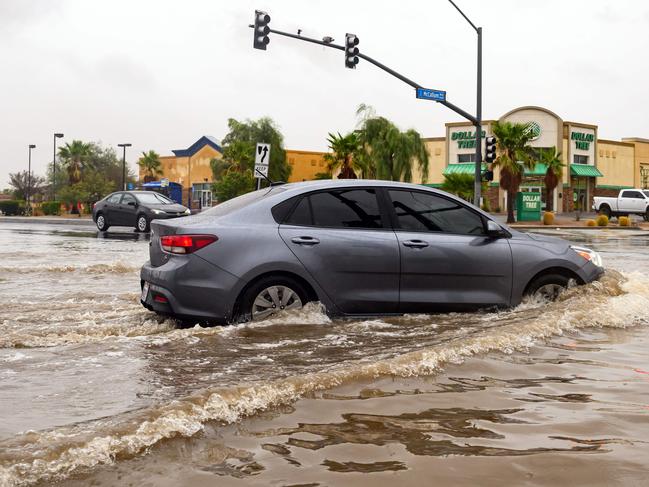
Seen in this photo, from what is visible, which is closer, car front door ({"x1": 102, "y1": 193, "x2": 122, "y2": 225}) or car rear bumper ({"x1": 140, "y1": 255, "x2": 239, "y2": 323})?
car rear bumper ({"x1": 140, "y1": 255, "x2": 239, "y2": 323})

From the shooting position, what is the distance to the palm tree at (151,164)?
80688 mm

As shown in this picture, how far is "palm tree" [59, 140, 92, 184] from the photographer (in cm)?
8275

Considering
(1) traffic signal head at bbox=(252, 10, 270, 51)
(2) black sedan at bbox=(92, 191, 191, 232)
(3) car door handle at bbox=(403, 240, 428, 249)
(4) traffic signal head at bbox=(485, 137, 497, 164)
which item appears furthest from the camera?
(4) traffic signal head at bbox=(485, 137, 497, 164)

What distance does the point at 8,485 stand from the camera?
10.1ft

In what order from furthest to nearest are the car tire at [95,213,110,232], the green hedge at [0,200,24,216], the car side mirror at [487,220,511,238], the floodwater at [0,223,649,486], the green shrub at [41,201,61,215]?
the green hedge at [0,200,24,216], the green shrub at [41,201,61,215], the car tire at [95,213,110,232], the car side mirror at [487,220,511,238], the floodwater at [0,223,649,486]

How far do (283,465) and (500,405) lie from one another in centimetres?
162

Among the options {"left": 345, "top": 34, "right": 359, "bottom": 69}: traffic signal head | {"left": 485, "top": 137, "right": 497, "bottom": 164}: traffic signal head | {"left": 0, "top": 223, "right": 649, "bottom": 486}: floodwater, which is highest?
{"left": 345, "top": 34, "right": 359, "bottom": 69}: traffic signal head

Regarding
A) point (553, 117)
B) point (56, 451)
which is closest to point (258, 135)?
point (553, 117)

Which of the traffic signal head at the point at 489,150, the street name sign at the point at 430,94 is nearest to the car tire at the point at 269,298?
the street name sign at the point at 430,94

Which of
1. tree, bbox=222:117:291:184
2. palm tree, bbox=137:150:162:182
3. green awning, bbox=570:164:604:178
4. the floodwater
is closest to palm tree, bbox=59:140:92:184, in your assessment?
palm tree, bbox=137:150:162:182

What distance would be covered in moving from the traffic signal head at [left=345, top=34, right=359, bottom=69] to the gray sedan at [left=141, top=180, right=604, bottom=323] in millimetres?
18204

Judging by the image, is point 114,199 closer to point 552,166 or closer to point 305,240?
point 305,240

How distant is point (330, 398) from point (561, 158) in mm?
64152

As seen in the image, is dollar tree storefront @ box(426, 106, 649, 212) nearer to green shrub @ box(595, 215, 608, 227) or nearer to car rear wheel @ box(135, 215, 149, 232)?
green shrub @ box(595, 215, 608, 227)
